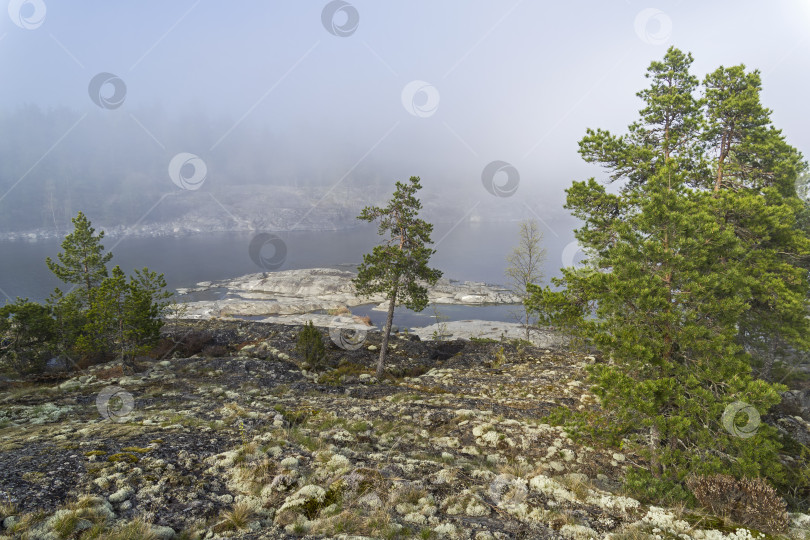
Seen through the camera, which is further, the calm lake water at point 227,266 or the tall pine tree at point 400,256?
the calm lake water at point 227,266

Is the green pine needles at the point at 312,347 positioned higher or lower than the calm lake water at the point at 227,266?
lower

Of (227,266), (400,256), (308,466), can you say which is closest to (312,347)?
(400,256)

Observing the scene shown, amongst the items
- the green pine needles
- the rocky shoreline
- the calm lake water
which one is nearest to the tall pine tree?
the green pine needles

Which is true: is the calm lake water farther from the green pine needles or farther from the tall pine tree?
the tall pine tree

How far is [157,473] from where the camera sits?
881 cm

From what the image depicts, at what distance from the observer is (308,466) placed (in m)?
9.97

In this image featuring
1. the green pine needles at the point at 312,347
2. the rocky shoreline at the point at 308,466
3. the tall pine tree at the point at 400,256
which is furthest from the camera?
the green pine needles at the point at 312,347

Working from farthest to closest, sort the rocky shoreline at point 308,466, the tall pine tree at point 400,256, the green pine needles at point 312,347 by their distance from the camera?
the green pine needles at point 312,347
the tall pine tree at point 400,256
the rocky shoreline at point 308,466

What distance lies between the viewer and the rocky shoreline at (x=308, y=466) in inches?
279

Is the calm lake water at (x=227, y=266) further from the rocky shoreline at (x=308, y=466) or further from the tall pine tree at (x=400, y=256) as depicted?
the rocky shoreline at (x=308, y=466)

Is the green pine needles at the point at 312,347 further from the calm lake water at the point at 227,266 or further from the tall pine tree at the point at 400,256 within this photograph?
the calm lake water at the point at 227,266

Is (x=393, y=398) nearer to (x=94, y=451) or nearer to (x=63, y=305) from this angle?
(x=94, y=451)

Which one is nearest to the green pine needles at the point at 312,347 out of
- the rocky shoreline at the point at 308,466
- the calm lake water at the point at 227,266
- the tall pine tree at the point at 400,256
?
the rocky shoreline at the point at 308,466

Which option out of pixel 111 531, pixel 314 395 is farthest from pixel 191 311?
pixel 111 531
